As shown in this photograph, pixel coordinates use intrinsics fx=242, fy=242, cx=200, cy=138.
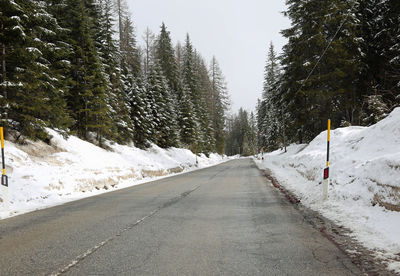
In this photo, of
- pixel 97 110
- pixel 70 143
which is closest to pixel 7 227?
pixel 70 143

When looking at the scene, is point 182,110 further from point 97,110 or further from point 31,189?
point 31,189

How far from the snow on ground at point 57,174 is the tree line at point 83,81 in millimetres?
1086

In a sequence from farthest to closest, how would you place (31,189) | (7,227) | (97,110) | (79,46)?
(97,110) < (79,46) < (31,189) < (7,227)

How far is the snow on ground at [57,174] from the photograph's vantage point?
8250 millimetres

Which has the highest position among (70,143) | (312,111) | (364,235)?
(312,111)

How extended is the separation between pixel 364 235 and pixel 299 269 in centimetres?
208

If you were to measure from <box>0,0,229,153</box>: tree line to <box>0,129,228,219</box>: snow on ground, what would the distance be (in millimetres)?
1086

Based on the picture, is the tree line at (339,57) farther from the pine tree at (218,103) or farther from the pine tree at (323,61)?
the pine tree at (218,103)

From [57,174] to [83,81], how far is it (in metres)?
9.91

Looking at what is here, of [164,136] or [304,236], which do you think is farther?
[164,136]

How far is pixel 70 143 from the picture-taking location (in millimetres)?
15445

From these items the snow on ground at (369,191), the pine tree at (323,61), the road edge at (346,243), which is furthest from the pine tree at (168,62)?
the road edge at (346,243)

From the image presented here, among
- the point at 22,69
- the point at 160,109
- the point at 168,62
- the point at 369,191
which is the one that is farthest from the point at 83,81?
the point at 168,62

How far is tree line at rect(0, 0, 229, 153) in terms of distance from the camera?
34.6 ft
